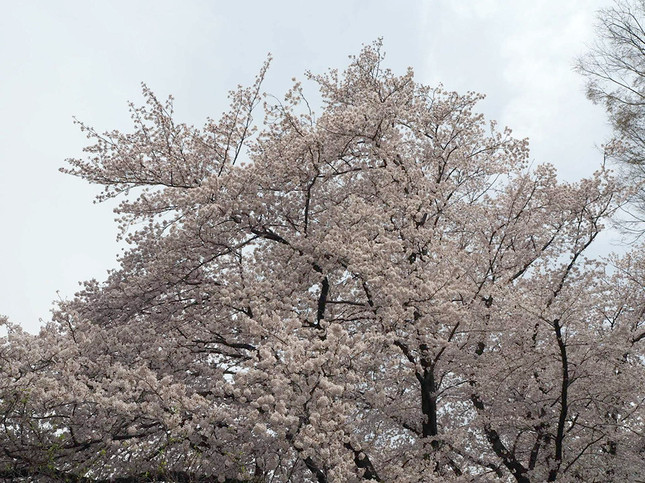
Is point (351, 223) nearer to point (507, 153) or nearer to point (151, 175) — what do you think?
point (151, 175)

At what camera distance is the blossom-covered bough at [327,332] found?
7156 millimetres

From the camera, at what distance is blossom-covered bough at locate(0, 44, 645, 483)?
716 centimetres

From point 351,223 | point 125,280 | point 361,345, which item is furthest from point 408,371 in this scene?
point 125,280

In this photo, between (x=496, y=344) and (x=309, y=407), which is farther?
(x=496, y=344)

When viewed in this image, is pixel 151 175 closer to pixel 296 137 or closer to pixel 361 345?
pixel 296 137

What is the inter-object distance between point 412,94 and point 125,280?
27.7 feet

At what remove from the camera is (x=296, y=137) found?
10273mm

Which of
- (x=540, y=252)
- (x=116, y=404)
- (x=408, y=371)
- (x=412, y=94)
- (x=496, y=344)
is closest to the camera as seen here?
(x=116, y=404)

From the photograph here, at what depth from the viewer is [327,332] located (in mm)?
7453

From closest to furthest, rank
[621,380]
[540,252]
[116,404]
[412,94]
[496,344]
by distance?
1. [116,404]
2. [621,380]
3. [496,344]
4. [540,252]
5. [412,94]

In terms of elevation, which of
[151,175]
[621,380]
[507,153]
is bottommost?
[621,380]

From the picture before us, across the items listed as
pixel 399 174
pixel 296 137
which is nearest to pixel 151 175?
pixel 296 137

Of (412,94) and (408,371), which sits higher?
(412,94)

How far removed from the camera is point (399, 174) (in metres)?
10.9
